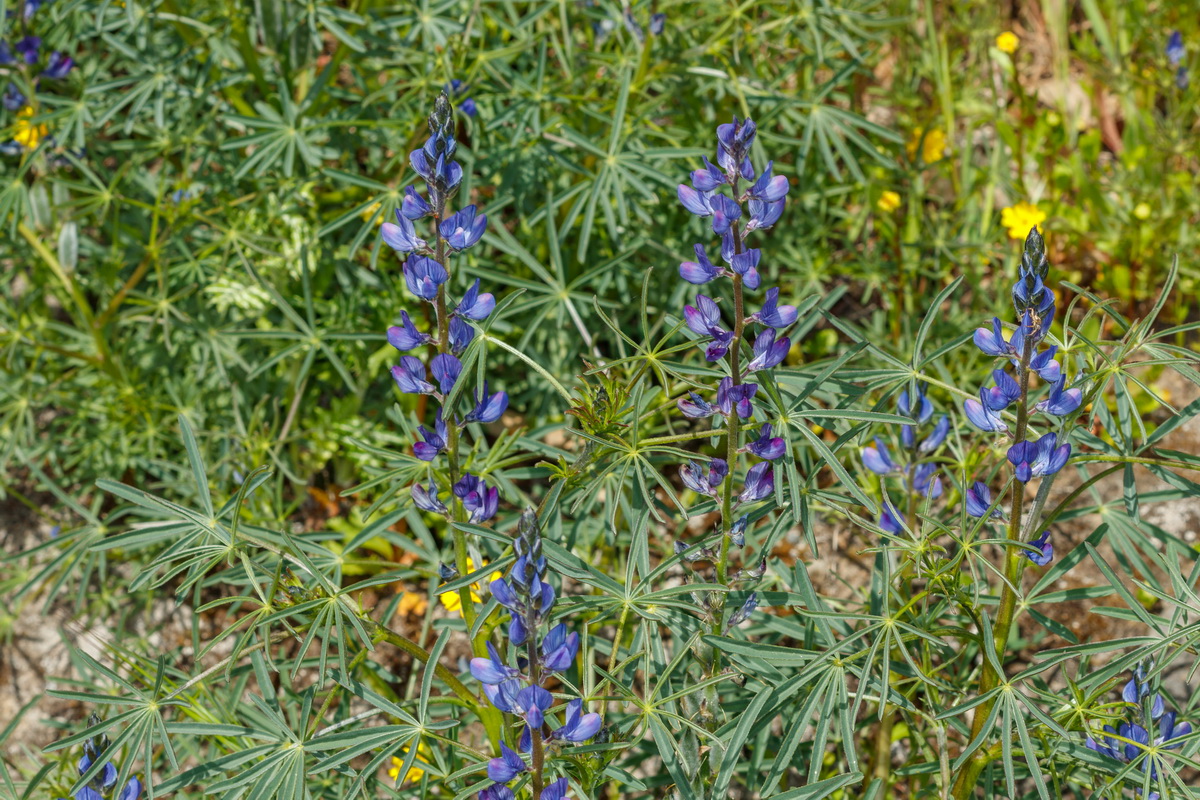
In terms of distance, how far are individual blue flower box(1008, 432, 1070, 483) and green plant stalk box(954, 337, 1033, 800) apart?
2cm

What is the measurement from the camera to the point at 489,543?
2311 millimetres

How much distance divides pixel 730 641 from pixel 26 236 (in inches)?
110

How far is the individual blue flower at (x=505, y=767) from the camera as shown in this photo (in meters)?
1.67

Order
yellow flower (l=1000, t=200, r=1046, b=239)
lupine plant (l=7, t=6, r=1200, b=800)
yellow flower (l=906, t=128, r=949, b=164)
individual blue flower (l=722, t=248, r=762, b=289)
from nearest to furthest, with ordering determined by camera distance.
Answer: individual blue flower (l=722, t=248, r=762, b=289) → lupine plant (l=7, t=6, r=1200, b=800) → yellow flower (l=1000, t=200, r=1046, b=239) → yellow flower (l=906, t=128, r=949, b=164)

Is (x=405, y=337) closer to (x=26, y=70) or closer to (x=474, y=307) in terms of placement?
(x=474, y=307)

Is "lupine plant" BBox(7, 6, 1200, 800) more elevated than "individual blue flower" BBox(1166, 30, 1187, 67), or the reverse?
"individual blue flower" BBox(1166, 30, 1187, 67)

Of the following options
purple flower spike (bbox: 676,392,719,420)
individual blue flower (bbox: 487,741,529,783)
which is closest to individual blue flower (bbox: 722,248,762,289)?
purple flower spike (bbox: 676,392,719,420)

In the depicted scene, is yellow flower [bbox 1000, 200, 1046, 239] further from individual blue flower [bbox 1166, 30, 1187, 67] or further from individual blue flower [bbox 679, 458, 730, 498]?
individual blue flower [bbox 679, 458, 730, 498]

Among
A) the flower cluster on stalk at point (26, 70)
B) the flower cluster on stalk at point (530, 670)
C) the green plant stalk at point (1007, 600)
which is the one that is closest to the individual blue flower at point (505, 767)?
the flower cluster on stalk at point (530, 670)

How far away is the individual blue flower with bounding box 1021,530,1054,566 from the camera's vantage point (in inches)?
73.1

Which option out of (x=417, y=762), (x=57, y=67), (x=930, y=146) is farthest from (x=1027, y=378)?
(x=57, y=67)

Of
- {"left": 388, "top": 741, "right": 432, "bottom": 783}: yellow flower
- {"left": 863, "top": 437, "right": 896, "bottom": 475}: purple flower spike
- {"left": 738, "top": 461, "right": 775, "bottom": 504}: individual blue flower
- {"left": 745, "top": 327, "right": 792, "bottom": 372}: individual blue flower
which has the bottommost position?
{"left": 388, "top": 741, "right": 432, "bottom": 783}: yellow flower

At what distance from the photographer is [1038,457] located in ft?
5.86

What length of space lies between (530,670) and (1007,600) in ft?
3.08
